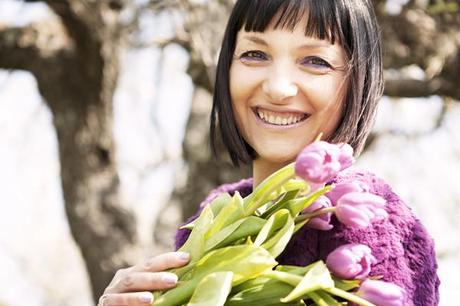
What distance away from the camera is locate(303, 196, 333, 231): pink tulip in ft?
3.40

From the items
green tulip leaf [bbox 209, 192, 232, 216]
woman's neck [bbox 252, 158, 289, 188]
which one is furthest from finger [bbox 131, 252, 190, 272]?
woman's neck [bbox 252, 158, 289, 188]

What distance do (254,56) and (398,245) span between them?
14.1 inches

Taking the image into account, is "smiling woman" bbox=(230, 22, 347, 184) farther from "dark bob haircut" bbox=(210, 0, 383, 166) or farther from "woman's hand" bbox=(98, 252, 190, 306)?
"woman's hand" bbox=(98, 252, 190, 306)

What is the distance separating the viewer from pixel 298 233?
3.72 feet

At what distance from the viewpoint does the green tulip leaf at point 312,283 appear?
0.94m

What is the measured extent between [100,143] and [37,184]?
1.57m

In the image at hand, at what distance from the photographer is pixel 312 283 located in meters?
0.94

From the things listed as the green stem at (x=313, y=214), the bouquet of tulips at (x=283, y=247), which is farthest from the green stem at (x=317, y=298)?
the green stem at (x=313, y=214)

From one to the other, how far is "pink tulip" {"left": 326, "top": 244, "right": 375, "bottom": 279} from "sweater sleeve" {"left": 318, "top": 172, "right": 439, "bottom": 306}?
101 millimetres

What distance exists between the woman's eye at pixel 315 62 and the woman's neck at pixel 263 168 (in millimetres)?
166

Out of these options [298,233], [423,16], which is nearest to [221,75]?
[298,233]

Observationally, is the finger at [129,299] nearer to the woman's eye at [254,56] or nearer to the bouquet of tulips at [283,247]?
the bouquet of tulips at [283,247]

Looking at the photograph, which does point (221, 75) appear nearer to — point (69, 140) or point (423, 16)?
point (423, 16)

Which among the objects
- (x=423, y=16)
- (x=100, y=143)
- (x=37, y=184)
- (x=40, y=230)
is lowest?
(x=40, y=230)
